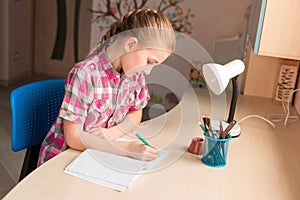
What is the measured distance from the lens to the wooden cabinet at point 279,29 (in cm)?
145

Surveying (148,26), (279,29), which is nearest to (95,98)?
(148,26)

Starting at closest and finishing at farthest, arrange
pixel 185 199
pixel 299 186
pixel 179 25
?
pixel 185 199
pixel 299 186
pixel 179 25

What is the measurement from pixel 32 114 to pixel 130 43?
49cm

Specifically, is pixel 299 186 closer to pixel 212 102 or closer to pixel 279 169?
pixel 279 169

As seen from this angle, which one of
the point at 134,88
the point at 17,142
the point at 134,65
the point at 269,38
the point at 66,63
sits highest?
the point at 269,38

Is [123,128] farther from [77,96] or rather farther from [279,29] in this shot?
[279,29]

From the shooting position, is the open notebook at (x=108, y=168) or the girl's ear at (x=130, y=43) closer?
the open notebook at (x=108, y=168)

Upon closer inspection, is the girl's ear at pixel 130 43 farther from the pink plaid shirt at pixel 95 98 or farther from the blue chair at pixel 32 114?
the blue chair at pixel 32 114

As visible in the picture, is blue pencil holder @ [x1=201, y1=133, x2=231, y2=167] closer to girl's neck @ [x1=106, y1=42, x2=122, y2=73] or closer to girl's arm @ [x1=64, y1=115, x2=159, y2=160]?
girl's arm @ [x1=64, y1=115, x2=159, y2=160]

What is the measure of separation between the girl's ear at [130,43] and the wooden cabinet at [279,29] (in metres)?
0.47

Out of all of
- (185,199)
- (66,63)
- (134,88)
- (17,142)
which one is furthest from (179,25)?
(185,199)

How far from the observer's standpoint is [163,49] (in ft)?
4.44

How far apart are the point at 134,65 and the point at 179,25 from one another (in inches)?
86.1

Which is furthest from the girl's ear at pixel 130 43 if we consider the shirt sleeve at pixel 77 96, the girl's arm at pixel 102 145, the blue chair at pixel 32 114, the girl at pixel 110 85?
the blue chair at pixel 32 114
